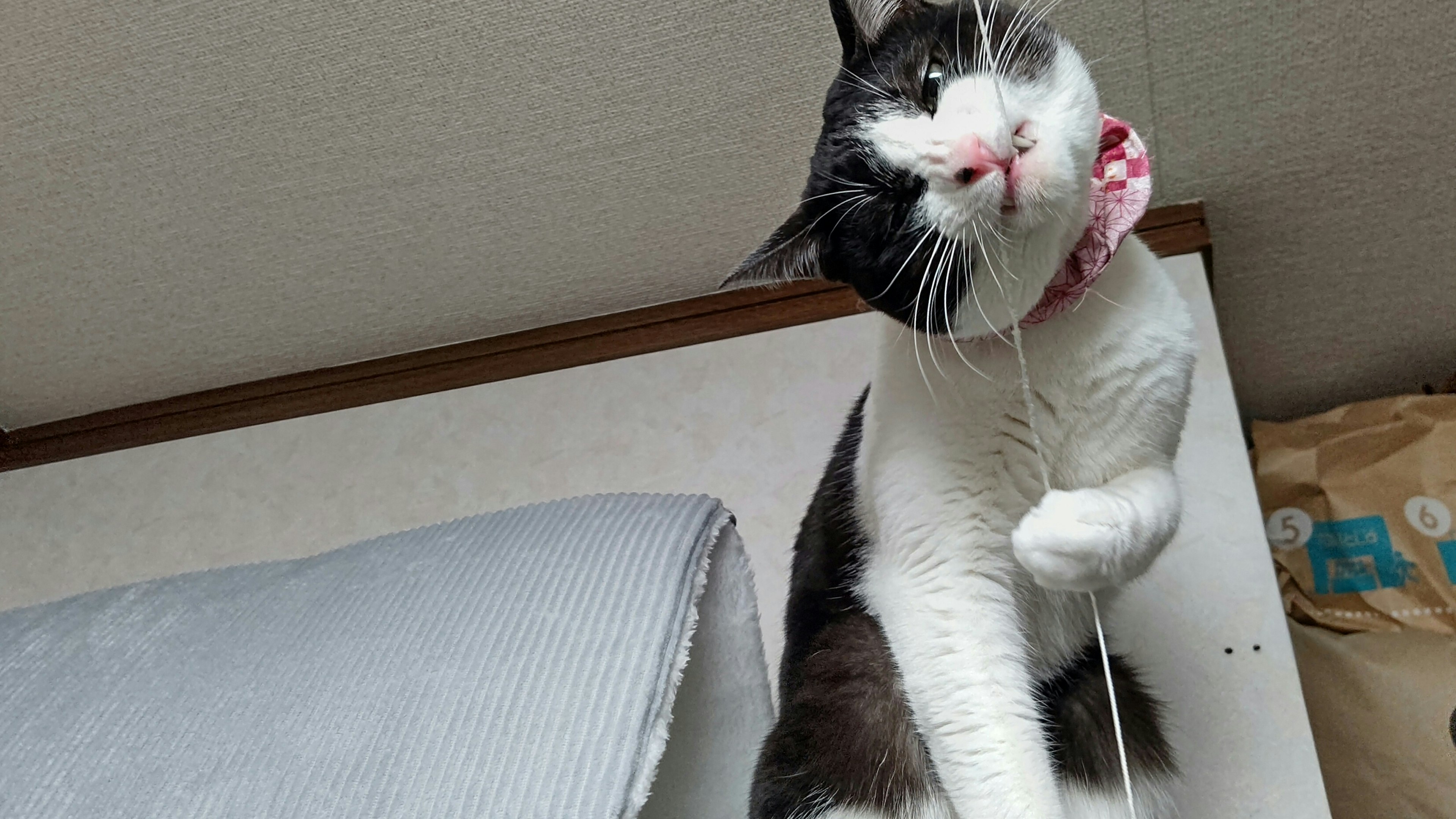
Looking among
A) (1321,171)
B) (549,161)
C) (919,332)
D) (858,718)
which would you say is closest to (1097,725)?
(858,718)

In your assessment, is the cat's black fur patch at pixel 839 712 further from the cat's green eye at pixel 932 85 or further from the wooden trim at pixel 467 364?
the wooden trim at pixel 467 364

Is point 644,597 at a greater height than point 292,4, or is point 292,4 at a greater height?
point 292,4

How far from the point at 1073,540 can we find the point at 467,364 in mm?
1106

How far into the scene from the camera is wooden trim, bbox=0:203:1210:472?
127 cm

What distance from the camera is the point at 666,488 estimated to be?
1260 mm

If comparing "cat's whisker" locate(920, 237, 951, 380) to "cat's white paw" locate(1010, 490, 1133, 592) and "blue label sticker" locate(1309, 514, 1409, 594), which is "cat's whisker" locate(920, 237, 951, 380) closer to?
"cat's white paw" locate(1010, 490, 1133, 592)

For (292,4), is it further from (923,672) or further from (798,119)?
(923,672)

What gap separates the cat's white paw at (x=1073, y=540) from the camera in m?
0.54

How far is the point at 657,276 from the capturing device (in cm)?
129

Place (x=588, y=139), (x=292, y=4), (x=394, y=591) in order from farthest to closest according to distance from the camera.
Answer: (x=588, y=139) < (x=292, y=4) < (x=394, y=591)

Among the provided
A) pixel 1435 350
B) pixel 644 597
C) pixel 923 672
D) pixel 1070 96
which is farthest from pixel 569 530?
pixel 1435 350

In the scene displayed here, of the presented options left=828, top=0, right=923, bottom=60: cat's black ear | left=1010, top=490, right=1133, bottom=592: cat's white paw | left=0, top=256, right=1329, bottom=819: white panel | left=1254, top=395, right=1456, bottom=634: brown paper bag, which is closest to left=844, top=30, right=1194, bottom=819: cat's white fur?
left=1010, top=490, right=1133, bottom=592: cat's white paw

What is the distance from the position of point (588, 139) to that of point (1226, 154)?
2.68 feet

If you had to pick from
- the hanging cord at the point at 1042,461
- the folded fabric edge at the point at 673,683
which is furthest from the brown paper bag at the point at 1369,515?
the folded fabric edge at the point at 673,683
